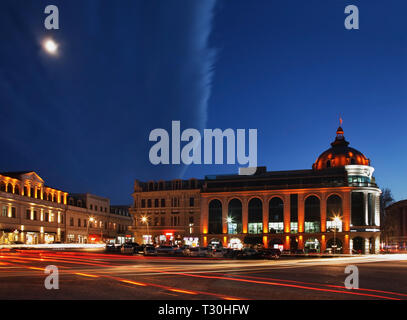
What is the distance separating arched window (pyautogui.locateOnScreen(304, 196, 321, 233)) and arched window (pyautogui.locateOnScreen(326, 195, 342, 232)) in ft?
6.17

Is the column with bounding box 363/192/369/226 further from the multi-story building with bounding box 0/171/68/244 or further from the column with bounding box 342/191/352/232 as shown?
the multi-story building with bounding box 0/171/68/244

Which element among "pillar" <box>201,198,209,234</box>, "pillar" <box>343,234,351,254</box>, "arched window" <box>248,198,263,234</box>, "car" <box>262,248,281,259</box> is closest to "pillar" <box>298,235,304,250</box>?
"pillar" <box>343,234,351,254</box>

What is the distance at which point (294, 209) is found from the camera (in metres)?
95.8

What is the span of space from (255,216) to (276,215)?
4575 mm

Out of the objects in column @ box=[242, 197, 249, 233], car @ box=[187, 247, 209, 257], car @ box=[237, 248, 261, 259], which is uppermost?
column @ box=[242, 197, 249, 233]

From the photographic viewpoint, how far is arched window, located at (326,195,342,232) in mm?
91250

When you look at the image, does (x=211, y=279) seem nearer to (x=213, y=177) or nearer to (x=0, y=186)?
(x=0, y=186)

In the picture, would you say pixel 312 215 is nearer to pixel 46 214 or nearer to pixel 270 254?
pixel 270 254

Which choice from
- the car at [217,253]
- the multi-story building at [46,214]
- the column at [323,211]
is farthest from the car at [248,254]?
the column at [323,211]

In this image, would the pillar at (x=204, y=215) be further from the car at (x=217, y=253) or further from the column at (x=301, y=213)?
the car at (x=217, y=253)

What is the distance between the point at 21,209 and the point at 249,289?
73765 millimetres

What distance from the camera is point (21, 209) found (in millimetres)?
84125

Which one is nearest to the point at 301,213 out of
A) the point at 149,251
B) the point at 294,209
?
the point at 294,209
